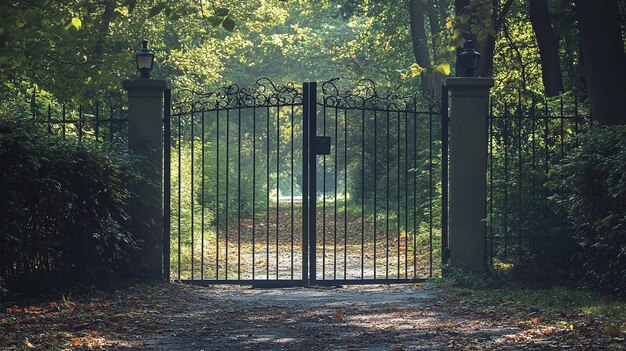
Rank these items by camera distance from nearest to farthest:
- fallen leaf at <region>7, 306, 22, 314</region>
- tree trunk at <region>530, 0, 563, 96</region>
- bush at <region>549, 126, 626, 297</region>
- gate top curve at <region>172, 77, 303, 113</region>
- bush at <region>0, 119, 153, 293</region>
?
fallen leaf at <region>7, 306, 22, 314</region> < bush at <region>0, 119, 153, 293</region> < bush at <region>549, 126, 626, 297</region> < gate top curve at <region>172, 77, 303, 113</region> < tree trunk at <region>530, 0, 563, 96</region>

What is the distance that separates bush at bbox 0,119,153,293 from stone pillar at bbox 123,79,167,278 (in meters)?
0.56

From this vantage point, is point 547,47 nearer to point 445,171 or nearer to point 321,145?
point 445,171

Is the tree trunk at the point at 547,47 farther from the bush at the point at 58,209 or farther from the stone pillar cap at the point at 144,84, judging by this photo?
the bush at the point at 58,209

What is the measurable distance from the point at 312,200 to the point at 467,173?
7.10 feet

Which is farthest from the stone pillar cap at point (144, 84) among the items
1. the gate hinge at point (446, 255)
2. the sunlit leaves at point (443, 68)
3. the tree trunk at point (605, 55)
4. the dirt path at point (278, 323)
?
the tree trunk at point (605, 55)

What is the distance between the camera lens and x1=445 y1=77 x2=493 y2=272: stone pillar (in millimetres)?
13094

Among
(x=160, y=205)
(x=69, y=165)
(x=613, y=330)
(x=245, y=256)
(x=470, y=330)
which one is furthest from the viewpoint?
(x=245, y=256)

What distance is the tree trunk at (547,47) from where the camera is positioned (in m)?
17.9

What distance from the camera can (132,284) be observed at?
491 inches

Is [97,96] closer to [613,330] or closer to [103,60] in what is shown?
[103,60]

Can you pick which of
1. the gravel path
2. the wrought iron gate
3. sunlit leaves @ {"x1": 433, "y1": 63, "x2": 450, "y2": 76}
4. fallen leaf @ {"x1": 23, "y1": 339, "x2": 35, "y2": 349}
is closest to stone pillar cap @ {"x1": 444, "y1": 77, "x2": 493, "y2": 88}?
sunlit leaves @ {"x1": 433, "y1": 63, "x2": 450, "y2": 76}

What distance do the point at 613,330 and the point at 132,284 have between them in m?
6.58

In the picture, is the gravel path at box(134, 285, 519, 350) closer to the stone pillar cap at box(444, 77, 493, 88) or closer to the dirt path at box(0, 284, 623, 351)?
the dirt path at box(0, 284, 623, 351)

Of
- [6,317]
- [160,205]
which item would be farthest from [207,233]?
[6,317]
